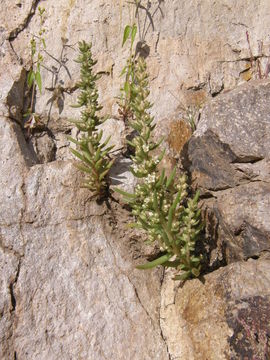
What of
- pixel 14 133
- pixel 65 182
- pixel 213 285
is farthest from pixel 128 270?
pixel 14 133

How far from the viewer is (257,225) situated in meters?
3.49

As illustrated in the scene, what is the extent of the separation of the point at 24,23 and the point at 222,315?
4.39 meters

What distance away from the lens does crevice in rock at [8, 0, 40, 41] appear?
16.5 ft

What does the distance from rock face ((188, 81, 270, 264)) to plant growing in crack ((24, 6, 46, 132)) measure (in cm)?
198

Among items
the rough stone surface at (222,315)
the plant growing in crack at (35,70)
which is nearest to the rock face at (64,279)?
the rough stone surface at (222,315)

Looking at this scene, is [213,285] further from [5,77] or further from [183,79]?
[5,77]

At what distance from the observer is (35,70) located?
4.96 m

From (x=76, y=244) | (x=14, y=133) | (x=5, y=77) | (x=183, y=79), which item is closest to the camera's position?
(x=76, y=244)

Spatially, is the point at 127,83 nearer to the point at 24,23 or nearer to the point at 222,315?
the point at 24,23

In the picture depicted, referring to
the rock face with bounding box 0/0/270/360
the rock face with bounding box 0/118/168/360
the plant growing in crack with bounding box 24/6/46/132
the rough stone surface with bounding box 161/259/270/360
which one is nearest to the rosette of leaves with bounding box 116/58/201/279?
the rough stone surface with bounding box 161/259/270/360

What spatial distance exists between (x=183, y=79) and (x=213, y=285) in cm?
278

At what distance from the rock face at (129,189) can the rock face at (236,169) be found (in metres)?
0.01

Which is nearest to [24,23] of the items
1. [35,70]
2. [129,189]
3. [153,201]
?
[35,70]

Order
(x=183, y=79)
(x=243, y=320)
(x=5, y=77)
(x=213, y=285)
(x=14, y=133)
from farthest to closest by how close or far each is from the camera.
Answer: (x=183, y=79) → (x=5, y=77) → (x=14, y=133) → (x=213, y=285) → (x=243, y=320)
